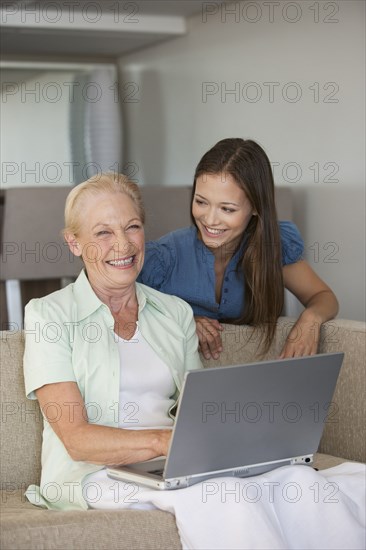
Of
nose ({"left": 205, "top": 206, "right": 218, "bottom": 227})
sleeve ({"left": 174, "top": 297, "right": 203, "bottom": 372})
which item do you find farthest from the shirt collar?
nose ({"left": 205, "top": 206, "right": 218, "bottom": 227})

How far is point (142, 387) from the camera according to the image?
206 cm

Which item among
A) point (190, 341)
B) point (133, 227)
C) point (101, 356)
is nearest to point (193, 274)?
point (190, 341)

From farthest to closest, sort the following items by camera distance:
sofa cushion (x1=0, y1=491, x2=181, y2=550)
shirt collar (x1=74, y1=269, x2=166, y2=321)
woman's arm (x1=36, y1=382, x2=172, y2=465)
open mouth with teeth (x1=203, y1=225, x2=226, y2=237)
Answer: open mouth with teeth (x1=203, y1=225, x2=226, y2=237) → shirt collar (x1=74, y1=269, x2=166, y2=321) → woman's arm (x1=36, y1=382, x2=172, y2=465) → sofa cushion (x1=0, y1=491, x2=181, y2=550)

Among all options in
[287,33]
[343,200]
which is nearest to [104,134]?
[287,33]

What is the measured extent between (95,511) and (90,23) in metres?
3.90

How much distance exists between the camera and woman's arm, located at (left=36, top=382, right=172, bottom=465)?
72.6 inches

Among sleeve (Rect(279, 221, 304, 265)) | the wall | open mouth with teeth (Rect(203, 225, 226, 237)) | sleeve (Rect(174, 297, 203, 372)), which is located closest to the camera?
sleeve (Rect(174, 297, 203, 372))

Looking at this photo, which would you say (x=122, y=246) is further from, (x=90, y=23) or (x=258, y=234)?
(x=90, y=23)

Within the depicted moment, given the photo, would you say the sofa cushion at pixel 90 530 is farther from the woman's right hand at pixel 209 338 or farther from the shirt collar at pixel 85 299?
the woman's right hand at pixel 209 338

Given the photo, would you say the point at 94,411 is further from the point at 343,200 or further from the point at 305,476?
the point at 343,200

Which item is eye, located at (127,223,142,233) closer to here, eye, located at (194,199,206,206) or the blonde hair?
the blonde hair

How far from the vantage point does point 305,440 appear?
76.1 inches

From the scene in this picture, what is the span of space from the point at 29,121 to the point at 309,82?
213 cm

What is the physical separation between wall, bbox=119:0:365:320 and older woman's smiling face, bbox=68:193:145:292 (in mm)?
1984
